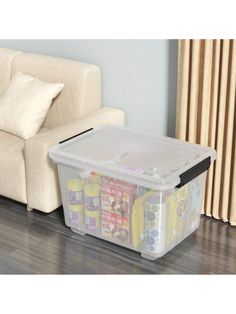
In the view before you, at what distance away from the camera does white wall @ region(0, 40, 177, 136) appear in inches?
147

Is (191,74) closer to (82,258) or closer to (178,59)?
(178,59)

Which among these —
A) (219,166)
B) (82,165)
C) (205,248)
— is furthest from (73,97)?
(205,248)

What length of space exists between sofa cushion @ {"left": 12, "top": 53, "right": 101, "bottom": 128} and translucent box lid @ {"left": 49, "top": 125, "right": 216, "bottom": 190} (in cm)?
28

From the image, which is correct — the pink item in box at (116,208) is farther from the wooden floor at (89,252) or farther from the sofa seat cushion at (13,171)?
the sofa seat cushion at (13,171)

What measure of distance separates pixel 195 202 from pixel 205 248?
9.7 inches

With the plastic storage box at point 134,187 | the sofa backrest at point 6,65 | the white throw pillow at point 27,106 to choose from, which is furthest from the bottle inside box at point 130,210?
the sofa backrest at point 6,65

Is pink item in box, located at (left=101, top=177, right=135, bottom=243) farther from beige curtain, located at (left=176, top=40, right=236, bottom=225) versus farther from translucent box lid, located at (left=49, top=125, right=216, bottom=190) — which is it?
beige curtain, located at (left=176, top=40, right=236, bottom=225)

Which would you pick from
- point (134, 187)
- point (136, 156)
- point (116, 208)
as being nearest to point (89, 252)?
point (116, 208)

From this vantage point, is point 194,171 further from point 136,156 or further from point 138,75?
point 138,75

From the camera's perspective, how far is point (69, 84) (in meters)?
3.90

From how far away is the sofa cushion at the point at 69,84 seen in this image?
387 cm

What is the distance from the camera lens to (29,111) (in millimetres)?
3834

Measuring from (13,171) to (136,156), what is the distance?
2.50ft
